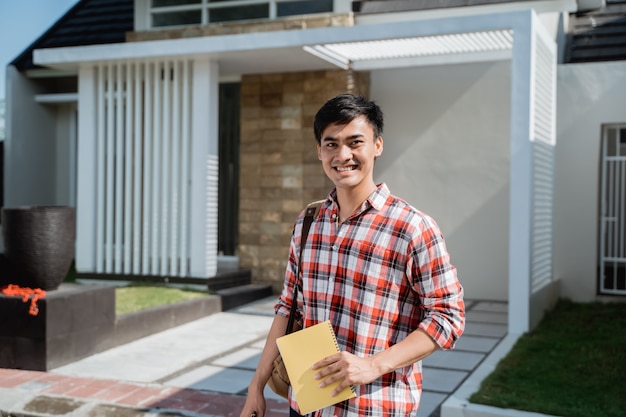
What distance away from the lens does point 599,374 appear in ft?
17.4

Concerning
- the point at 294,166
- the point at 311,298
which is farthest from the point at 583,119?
the point at 311,298

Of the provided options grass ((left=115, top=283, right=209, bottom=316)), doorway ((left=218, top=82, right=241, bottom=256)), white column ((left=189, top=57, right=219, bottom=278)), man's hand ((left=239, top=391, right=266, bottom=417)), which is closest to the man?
man's hand ((left=239, top=391, right=266, bottom=417))

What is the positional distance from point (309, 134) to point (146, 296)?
10.0 feet

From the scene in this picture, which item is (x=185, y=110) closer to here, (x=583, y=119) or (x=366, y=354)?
(x=583, y=119)

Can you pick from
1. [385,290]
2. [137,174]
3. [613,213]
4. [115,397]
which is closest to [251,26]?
[137,174]

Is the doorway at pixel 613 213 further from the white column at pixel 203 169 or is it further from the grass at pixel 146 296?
the grass at pixel 146 296

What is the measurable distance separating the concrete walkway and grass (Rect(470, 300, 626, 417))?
368 mm

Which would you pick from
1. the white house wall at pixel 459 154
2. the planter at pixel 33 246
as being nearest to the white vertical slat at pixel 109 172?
the planter at pixel 33 246

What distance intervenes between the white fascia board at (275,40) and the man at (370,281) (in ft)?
17.9

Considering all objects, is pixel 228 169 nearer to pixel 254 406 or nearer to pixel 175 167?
pixel 175 167

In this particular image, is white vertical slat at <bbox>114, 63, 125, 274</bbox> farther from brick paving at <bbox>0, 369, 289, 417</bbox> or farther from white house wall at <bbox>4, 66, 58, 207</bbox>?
brick paving at <bbox>0, 369, 289, 417</bbox>

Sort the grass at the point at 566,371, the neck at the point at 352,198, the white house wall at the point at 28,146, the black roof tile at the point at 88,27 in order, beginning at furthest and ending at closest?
the black roof tile at the point at 88,27 < the white house wall at the point at 28,146 < the grass at the point at 566,371 < the neck at the point at 352,198

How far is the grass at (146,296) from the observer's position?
7.21 metres

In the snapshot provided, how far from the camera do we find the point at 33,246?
579cm
